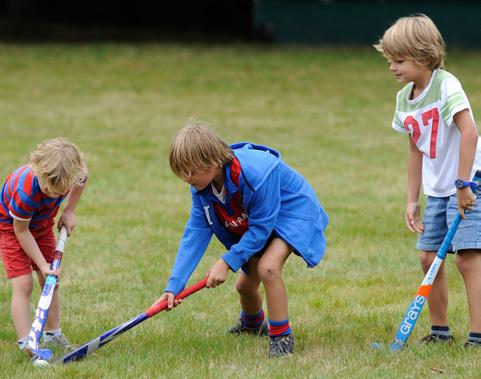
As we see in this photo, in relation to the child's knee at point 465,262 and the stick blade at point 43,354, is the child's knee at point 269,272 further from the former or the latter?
the stick blade at point 43,354

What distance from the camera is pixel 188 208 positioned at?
8.24 meters

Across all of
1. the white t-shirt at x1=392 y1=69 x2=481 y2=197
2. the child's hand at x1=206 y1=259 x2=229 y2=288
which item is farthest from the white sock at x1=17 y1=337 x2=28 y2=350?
the white t-shirt at x1=392 y1=69 x2=481 y2=197

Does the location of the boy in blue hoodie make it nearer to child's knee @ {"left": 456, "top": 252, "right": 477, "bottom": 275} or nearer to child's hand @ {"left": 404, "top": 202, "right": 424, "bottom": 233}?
child's hand @ {"left": 404, "top": 202, "right": 424, "bottom": 233}

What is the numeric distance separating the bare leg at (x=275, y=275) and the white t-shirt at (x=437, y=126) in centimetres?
79

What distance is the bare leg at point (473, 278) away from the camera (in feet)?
14.8

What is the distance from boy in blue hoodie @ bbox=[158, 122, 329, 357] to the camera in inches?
168

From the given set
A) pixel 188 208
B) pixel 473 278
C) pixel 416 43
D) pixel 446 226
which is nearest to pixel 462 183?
pixel 446 226

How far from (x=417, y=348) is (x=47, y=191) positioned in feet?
6.24

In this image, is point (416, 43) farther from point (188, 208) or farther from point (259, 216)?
point (188, 208)

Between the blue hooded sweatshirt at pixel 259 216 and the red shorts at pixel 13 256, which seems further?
the red shorts at pixel 13 256

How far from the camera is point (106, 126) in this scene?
12797 mm

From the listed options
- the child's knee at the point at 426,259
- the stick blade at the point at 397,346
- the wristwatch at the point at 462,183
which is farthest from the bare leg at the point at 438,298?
the wristwatch at the point at 462,183

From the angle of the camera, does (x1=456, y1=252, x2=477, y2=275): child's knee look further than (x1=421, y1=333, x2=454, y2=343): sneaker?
No

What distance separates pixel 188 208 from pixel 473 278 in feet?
13.2
